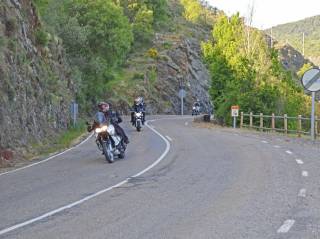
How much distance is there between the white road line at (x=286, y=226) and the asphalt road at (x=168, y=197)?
13mm

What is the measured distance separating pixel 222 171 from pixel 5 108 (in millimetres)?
10238

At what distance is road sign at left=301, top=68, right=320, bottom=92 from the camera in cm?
2425

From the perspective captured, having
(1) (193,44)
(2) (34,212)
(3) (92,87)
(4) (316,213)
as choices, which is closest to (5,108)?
(2) (34,212)

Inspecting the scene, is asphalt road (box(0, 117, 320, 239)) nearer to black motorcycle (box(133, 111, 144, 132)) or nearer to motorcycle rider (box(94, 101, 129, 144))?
motorcycle rider (box(94, 101, 129, 144))

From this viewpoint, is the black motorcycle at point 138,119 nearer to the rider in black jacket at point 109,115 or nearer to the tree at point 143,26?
the rider in black jacket at point 109,115

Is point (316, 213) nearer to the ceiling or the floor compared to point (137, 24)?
nearer to the floor

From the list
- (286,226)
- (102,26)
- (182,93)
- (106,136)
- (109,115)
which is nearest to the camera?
(286,226)

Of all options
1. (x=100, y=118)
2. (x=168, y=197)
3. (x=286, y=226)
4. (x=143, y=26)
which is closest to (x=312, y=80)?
(x=100, y=118)

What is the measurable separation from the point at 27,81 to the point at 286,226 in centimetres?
1959

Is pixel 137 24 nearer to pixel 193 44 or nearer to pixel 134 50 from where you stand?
pixel 134 50

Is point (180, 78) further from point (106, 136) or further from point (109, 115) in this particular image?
point (106, 136)

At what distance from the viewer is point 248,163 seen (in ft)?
51.7

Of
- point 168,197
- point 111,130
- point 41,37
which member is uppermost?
point 41,37

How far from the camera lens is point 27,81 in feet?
84.0
